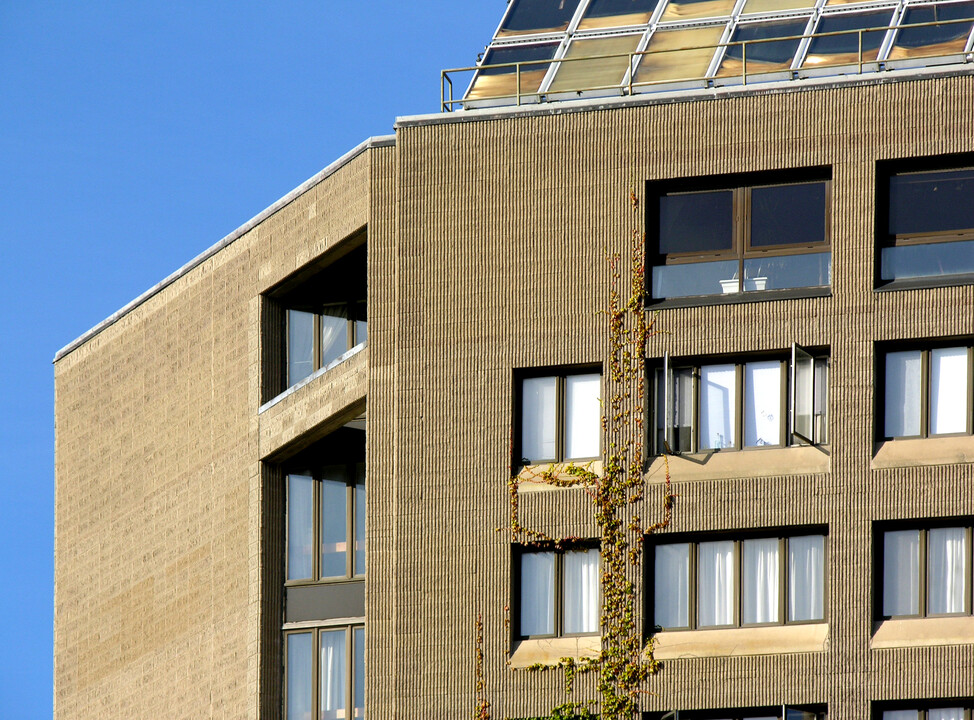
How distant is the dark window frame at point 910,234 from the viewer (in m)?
37.9

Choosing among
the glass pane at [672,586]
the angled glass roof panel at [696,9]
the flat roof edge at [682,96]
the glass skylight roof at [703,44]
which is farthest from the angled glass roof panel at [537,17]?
the glass pane at [672,586]

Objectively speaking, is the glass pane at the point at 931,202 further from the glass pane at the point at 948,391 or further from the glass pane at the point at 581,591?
the glass pane at the point at 581,591

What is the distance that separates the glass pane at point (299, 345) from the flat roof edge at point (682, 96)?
658cm

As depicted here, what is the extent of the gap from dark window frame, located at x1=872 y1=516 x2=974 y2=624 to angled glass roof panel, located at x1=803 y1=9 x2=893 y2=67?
9937 millimetres

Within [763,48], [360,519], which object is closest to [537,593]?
[360,519]

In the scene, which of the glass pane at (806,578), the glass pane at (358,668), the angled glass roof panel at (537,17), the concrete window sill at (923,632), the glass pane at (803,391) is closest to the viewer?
the concrete window sill at (923,632)

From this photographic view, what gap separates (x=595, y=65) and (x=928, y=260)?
9.19 m

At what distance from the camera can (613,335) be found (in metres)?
38.6

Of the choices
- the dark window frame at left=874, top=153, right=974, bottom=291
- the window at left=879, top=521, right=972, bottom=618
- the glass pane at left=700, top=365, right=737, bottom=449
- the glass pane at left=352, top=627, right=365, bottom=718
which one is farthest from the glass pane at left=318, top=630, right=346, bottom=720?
the dark window frame at left=874, top=153, right=974, bottom=291

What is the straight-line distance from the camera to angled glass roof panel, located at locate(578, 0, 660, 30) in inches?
1767

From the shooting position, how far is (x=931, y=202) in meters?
38.3

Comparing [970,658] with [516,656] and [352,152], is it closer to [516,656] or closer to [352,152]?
[516,656]

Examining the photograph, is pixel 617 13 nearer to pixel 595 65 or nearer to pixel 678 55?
pixel 595 65

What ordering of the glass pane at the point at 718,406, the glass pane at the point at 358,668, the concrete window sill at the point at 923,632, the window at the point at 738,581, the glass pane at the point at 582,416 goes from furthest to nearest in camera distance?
the glass pane at the point at 358,668 < the glass pane at the point at 582,416 < the glass pane at the point at 718,406 < the window at the point at 738,581 < the concrete window sill at the point at 923,632
